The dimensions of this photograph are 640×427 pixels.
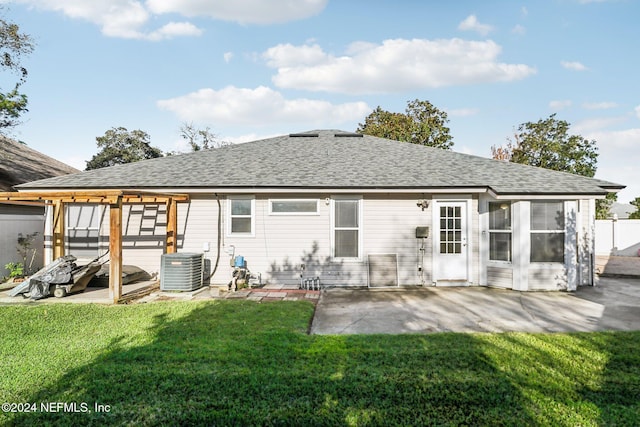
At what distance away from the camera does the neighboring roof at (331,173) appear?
8.05 meters

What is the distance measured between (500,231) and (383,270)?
3140 millimetres

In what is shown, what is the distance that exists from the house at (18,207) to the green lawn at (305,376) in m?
5.31

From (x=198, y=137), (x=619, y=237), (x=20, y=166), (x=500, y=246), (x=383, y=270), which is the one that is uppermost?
(x=198, y=137)

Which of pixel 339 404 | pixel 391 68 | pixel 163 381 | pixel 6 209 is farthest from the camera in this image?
pixel 391 68

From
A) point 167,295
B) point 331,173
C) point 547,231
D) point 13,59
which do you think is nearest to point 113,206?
point 167,295

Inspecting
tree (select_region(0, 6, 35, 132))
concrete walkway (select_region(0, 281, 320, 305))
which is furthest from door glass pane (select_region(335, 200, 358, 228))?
tree (select_region(0, 6, 35, 132))

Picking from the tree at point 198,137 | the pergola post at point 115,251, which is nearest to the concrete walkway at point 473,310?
the pergola post at point 115,251

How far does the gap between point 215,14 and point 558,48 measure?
12.2 metres

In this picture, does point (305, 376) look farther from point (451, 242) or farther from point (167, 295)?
point (451, 242)

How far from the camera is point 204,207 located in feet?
28.2

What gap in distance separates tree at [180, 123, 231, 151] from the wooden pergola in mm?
27135

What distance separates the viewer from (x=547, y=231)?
7738mm

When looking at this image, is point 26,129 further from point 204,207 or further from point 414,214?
point 414,214

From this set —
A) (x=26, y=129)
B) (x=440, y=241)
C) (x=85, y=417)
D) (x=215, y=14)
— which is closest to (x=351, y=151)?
(x=440, y=241)
